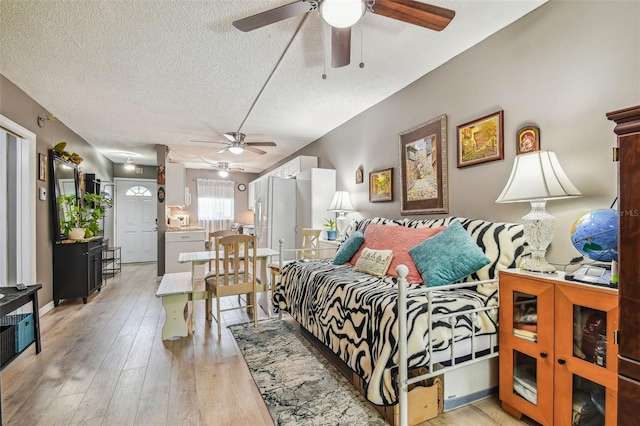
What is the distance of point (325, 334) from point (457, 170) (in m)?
1.82

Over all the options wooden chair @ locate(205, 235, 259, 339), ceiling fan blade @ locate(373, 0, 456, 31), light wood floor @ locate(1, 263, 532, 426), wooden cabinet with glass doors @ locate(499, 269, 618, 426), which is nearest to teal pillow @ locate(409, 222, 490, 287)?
wooden cabinet with glass doors @ locate(499, 269, 618, 426)

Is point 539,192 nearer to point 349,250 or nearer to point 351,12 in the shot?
point 351,12

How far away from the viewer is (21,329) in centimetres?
218

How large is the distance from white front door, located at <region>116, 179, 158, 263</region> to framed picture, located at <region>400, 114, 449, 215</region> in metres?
6.62

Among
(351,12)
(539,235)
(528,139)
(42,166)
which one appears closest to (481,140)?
(528,139)

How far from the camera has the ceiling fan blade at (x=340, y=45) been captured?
→ 1.85 meters

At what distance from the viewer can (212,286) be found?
2973mm

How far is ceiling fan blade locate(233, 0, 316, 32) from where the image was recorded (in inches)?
64.4

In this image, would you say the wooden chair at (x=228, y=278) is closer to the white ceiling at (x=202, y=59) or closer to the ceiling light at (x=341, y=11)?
the white ceiling at (x=202, y=59)

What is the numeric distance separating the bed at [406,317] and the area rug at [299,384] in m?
0.20

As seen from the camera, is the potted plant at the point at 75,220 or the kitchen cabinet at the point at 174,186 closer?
the potted plant at the point at 75,220

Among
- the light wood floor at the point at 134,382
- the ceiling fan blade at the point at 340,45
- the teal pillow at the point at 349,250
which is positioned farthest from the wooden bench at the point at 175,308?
the ceiling fan blade at the point at 340,45

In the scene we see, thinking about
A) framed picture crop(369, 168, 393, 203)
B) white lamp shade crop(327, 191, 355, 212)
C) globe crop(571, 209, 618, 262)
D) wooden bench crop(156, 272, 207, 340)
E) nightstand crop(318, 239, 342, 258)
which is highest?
framed picture crop(369, 168, 393, 203)

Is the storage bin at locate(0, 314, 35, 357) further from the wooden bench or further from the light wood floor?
the wooden bench
